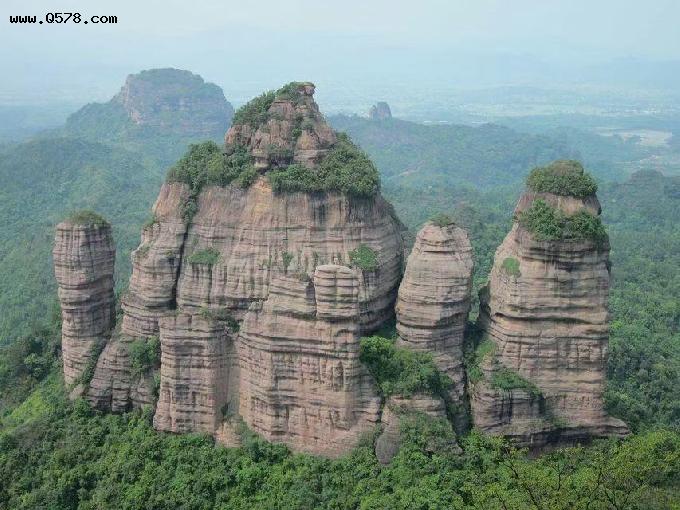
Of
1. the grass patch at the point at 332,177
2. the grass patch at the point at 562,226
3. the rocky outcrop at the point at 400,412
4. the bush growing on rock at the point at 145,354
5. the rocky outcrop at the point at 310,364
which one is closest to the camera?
the rocky outcrop at the point at 310,364

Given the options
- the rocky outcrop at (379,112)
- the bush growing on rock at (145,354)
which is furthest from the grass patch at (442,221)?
the rocky outcrop at (379,112)

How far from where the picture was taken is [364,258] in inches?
835

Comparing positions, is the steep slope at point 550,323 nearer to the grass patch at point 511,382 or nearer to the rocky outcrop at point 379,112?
the grass patch at point 511,382

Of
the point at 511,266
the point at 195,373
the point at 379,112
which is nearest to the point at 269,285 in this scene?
the point at 195,373

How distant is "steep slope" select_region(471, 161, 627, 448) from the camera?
20000mm

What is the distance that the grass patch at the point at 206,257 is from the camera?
70.3 ft

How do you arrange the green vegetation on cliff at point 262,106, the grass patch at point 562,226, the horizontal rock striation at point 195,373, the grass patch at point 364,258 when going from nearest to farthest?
the grass patch at point 562,226, the horizontal rock striation at point 195,373, the grass patch at point 364,258, the green vegetation on cliff at point 262,106

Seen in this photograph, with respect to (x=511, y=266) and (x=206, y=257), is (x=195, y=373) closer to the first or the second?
(x=206, y=257)

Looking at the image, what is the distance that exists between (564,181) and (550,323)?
3.81 metres

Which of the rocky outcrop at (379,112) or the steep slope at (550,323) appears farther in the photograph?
the rocky outcrop at (379,112)

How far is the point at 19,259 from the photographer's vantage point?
2152 inches

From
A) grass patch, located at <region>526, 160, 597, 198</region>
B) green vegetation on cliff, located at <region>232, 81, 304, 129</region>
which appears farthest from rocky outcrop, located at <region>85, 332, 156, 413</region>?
grass patch, located at <region>526, 160, 597, 198</region>

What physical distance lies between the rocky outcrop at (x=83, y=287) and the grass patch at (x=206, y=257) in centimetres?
337

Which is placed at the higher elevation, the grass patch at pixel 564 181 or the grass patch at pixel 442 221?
the grass patch at pixel 564 181
